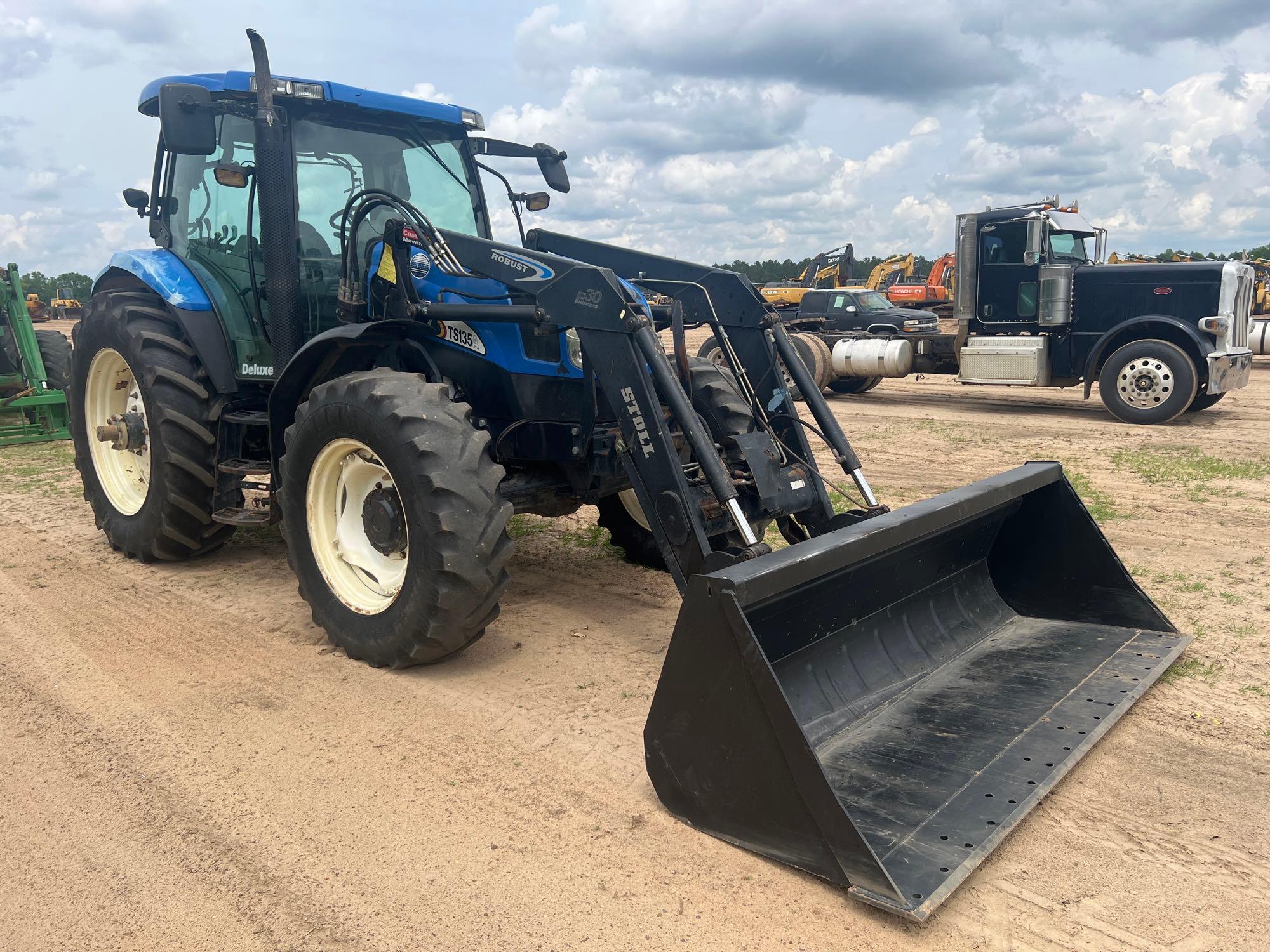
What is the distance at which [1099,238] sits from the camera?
13.6 m

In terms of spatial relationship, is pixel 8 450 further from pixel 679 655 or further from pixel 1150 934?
pixel 1150 934

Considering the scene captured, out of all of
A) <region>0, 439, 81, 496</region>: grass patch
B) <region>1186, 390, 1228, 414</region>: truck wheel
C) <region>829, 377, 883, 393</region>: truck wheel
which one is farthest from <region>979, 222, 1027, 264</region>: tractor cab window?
<region>0, 439, 81, 496</region>: grass patch

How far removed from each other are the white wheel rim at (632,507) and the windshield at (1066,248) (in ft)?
32.1

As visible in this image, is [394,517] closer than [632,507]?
Yes

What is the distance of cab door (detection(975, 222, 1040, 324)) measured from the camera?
1319 centimetres

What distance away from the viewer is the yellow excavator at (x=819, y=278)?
26.1 m

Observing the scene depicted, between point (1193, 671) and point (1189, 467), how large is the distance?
5641mm

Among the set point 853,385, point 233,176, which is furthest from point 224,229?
point 853,385

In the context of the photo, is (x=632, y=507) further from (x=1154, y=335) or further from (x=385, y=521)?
(x=1154, y=335)

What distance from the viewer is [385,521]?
4195 millimetres

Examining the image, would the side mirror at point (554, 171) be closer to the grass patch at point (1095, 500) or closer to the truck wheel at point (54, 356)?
the grass patch at point (1095, 500)

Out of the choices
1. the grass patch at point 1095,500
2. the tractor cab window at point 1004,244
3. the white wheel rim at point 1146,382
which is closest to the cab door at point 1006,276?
the tractor cab window at point 1004,244

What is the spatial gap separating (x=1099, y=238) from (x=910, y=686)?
12.1m

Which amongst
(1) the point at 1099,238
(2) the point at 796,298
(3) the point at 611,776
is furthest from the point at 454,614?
(2) the point at 796,298
